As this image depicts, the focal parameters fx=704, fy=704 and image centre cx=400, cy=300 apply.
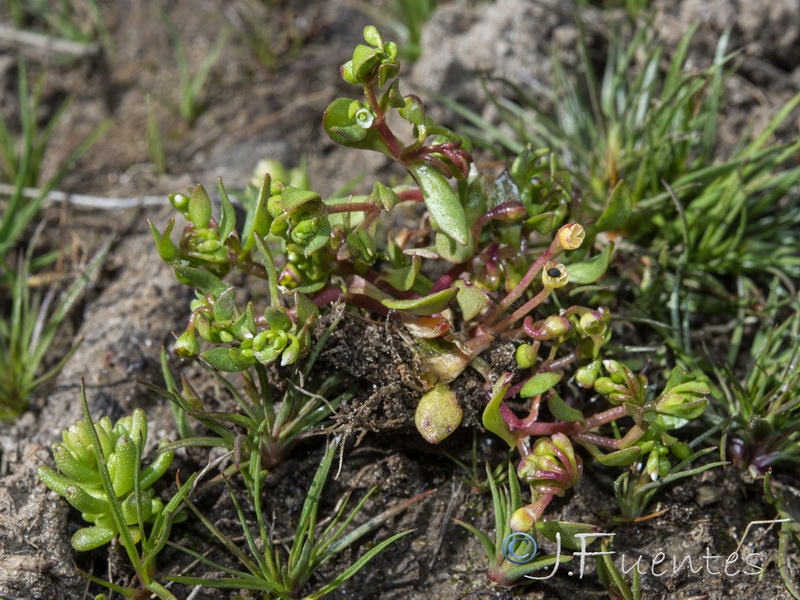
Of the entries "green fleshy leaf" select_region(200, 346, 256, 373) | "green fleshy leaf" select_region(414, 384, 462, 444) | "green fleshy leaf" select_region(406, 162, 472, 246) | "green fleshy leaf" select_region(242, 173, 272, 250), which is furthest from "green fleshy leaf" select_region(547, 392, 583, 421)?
"green fleshy leaf" select_region(242, 173, 272, 250)

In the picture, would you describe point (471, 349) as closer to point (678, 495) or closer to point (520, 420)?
point (520, 420)

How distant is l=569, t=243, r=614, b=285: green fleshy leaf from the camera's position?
A: 207cm

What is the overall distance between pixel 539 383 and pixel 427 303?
15.2 inches

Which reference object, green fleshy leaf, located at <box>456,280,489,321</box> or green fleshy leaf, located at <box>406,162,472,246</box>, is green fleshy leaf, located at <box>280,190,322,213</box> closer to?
green fleshy leaf, located at <box>406,162,472,246</box>

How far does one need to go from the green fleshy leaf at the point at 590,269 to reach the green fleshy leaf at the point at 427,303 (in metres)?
0.41

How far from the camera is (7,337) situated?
276 cm

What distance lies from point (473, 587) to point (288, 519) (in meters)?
0.58

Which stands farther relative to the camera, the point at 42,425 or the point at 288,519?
the point at 42,425

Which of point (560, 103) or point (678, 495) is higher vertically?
point (560, 103)

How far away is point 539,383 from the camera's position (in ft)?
6.42

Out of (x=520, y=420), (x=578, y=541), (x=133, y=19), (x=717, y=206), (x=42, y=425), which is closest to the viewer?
(x=578, y=541)

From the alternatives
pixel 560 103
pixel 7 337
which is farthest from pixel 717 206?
pixel 7 337

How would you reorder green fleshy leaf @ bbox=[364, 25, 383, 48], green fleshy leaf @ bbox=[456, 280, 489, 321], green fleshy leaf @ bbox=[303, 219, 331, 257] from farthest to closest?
green fleshy leaf @ bbox=[456, 280, 489, 321]
green fleshy leaf @ bbox=[303, 219, 331, 257]
green fleshy leaf @ bbox=[364, 25, 383, 48]

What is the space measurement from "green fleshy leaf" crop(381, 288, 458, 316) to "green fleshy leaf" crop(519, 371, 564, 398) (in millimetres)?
320
